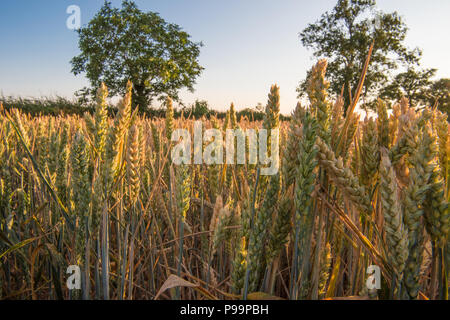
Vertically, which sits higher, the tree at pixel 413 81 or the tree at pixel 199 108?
the tree at pixel 413 81

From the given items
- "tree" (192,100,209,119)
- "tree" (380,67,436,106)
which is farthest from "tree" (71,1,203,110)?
"tree" (380,67,436,106)

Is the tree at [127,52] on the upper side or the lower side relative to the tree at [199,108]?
upper

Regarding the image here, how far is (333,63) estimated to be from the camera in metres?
31.5

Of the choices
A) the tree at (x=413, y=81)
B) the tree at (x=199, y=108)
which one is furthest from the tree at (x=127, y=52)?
the tree at (x=413, y=81)

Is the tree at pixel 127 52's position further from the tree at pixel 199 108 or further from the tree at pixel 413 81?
the tree at pixel 413 81

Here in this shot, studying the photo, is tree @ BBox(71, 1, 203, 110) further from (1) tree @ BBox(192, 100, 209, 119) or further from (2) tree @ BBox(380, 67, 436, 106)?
(2) tree @ BBox(380, 67, 436, 106)

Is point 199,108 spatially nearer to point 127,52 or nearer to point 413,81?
point 127,52

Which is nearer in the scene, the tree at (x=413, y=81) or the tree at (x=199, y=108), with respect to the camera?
the tree at (x=199, y=108)

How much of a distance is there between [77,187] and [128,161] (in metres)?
0.17

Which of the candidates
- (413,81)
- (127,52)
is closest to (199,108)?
(127,52)

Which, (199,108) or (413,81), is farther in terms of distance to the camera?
(413,81)

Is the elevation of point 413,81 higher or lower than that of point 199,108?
higher

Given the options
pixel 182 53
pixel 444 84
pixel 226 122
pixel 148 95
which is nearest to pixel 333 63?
pixel 444 84

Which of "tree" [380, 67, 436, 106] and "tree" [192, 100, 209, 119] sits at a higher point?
"tree" [380, 67, 436, 106]
